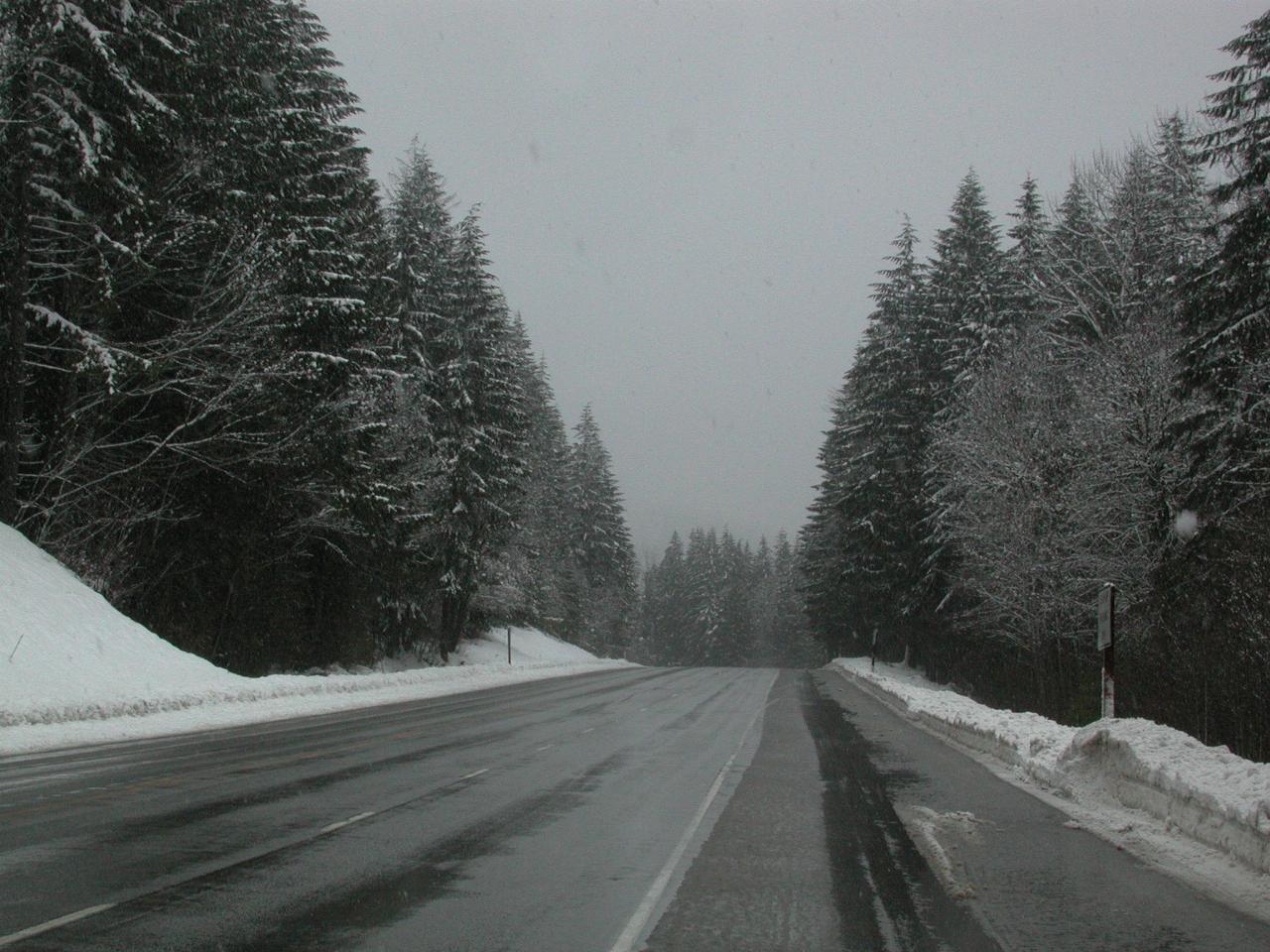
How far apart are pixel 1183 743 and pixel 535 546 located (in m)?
41.6

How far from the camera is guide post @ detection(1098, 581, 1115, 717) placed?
516 inches

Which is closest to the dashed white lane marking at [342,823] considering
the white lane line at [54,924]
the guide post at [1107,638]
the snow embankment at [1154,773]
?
the white lane line at [54,924]

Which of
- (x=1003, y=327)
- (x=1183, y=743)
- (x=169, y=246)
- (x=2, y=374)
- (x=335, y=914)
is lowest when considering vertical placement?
(x=335, y=914)

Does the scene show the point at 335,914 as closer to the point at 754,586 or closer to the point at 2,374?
the point at 2,374

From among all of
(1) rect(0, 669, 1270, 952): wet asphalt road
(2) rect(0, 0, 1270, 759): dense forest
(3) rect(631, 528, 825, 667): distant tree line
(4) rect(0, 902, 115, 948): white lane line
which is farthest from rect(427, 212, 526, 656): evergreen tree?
(3) rect(631, 528, 825, 667): distant tree line

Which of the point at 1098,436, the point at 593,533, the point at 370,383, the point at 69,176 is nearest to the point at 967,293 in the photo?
the point at 1098,436

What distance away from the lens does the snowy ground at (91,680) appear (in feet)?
48.1

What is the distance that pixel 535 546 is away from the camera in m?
50.1

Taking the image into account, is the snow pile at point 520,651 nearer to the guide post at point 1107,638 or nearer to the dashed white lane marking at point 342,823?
the guide post at point 1107,638

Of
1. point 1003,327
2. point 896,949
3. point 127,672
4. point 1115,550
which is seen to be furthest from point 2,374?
point 1003,327

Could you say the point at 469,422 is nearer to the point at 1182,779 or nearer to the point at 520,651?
the point at 520,651

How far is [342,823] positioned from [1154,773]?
24.4 feet

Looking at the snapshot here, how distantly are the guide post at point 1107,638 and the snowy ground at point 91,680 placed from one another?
13.4 m

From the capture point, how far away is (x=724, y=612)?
4087 inches
